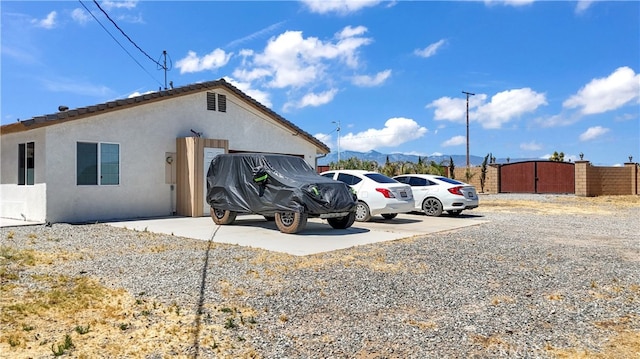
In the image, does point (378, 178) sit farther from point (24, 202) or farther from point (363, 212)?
point (24, 202)

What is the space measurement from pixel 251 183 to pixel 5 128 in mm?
7948

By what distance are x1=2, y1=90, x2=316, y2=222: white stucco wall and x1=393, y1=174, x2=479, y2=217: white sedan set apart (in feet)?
20.6

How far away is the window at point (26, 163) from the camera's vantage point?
13.1 metres

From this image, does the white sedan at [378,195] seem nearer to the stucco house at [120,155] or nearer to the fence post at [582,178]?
the stucco house at [120,155]

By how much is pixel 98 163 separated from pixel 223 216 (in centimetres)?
431

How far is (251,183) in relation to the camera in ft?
37.1

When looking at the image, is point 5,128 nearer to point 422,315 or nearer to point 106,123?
point 106,123

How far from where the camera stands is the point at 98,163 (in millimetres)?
13312

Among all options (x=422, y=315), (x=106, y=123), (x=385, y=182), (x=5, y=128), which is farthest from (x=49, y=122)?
(x=422, y=315)

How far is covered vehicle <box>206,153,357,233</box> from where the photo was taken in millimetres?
10148

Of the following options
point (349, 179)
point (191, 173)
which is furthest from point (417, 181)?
point (191, 173)

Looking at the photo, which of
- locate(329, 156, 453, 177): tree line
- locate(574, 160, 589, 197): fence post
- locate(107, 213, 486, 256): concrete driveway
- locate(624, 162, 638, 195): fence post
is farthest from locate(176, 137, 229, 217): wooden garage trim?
locate(624, 162, 638, 195): fence post

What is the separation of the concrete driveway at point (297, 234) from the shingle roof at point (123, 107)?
3.14 meters

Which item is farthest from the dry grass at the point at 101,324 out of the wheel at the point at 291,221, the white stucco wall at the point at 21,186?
the white stucco wall at the point at 21,186
